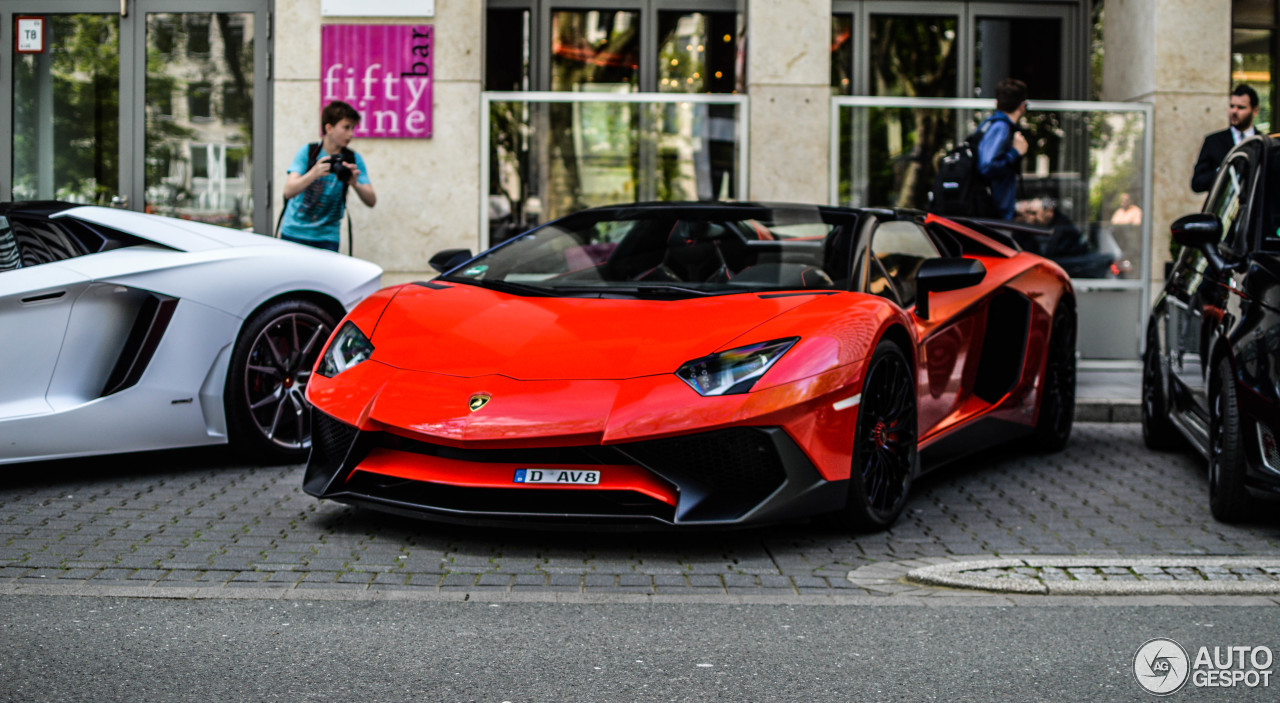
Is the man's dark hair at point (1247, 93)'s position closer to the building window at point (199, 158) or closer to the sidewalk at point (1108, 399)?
the sidewalk at point (1108, 399)

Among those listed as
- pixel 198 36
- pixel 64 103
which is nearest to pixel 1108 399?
pixel 198 36

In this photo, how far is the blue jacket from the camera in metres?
8.90

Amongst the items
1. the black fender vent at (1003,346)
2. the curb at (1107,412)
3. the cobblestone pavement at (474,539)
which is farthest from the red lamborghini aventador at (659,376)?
the curb at (1107,412)

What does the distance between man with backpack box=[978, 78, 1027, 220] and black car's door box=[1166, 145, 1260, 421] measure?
7.22 feet

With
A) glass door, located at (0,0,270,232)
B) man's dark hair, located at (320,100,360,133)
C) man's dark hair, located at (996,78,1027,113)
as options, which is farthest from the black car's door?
glass door, located at (0,0,270,232)

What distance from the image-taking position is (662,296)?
522 centimetres

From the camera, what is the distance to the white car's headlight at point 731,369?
4535 mm

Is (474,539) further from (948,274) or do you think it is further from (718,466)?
(948,274)

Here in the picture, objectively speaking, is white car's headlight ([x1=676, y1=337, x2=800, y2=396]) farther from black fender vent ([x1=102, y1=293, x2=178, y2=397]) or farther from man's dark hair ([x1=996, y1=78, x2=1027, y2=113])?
man's dark hair ([x1=996, y1=78, x2=1027, y2=113])

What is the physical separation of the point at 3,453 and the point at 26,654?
7.15 feet

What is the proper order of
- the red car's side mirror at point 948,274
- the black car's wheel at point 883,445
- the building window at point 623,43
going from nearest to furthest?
the black car's wheel at point 883,445 → the red car's side mirror at point 948,274 → the building window at point 623,43

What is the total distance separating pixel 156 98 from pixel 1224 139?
8144 millimetres

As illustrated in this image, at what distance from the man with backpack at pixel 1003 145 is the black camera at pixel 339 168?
3981 mm
